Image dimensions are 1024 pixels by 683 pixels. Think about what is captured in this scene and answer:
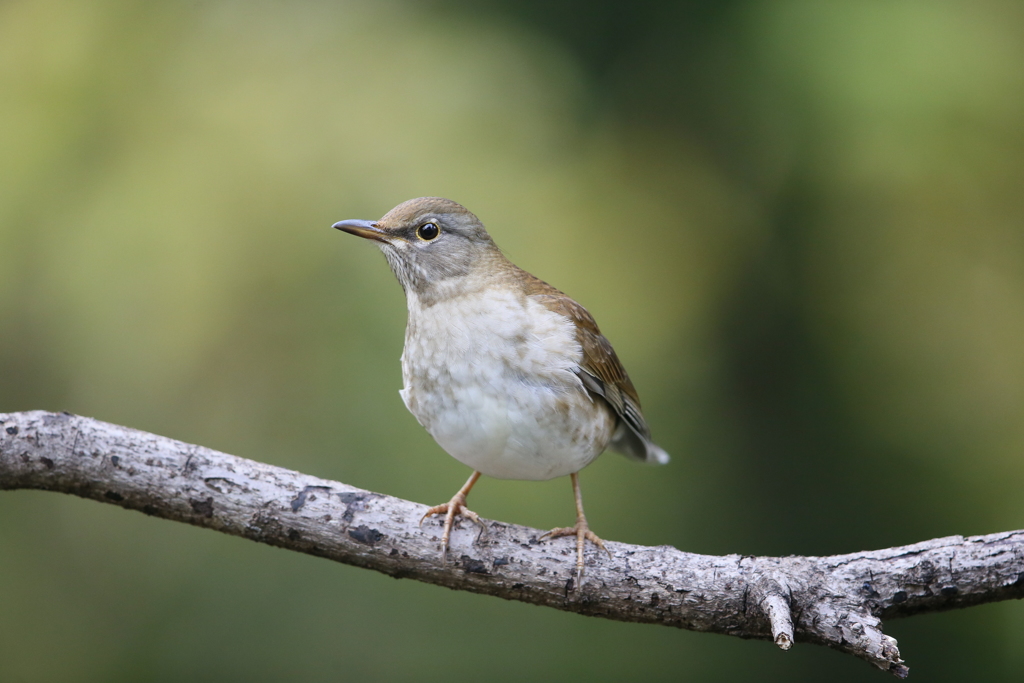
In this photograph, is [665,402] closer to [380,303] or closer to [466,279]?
[380,303]

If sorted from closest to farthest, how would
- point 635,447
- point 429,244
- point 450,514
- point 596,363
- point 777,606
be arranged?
point 777,606 < point 450,514 < point 429,244 < point 596,363 < point 635,447

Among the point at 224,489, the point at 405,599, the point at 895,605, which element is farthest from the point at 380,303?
the point at 895,605

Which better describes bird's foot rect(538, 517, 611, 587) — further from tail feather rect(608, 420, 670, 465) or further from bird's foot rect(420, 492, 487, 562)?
tail feather rect(608, 420, 670, 465)

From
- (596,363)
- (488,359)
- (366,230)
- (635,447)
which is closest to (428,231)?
(366,230)

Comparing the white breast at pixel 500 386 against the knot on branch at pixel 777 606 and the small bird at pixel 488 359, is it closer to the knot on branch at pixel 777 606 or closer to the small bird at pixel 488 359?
the small bird at pixel 488 359

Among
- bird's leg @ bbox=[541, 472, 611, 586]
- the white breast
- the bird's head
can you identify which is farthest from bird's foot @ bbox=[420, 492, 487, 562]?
the bird's head

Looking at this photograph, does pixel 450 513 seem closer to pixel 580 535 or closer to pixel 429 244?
pixel 580 535
